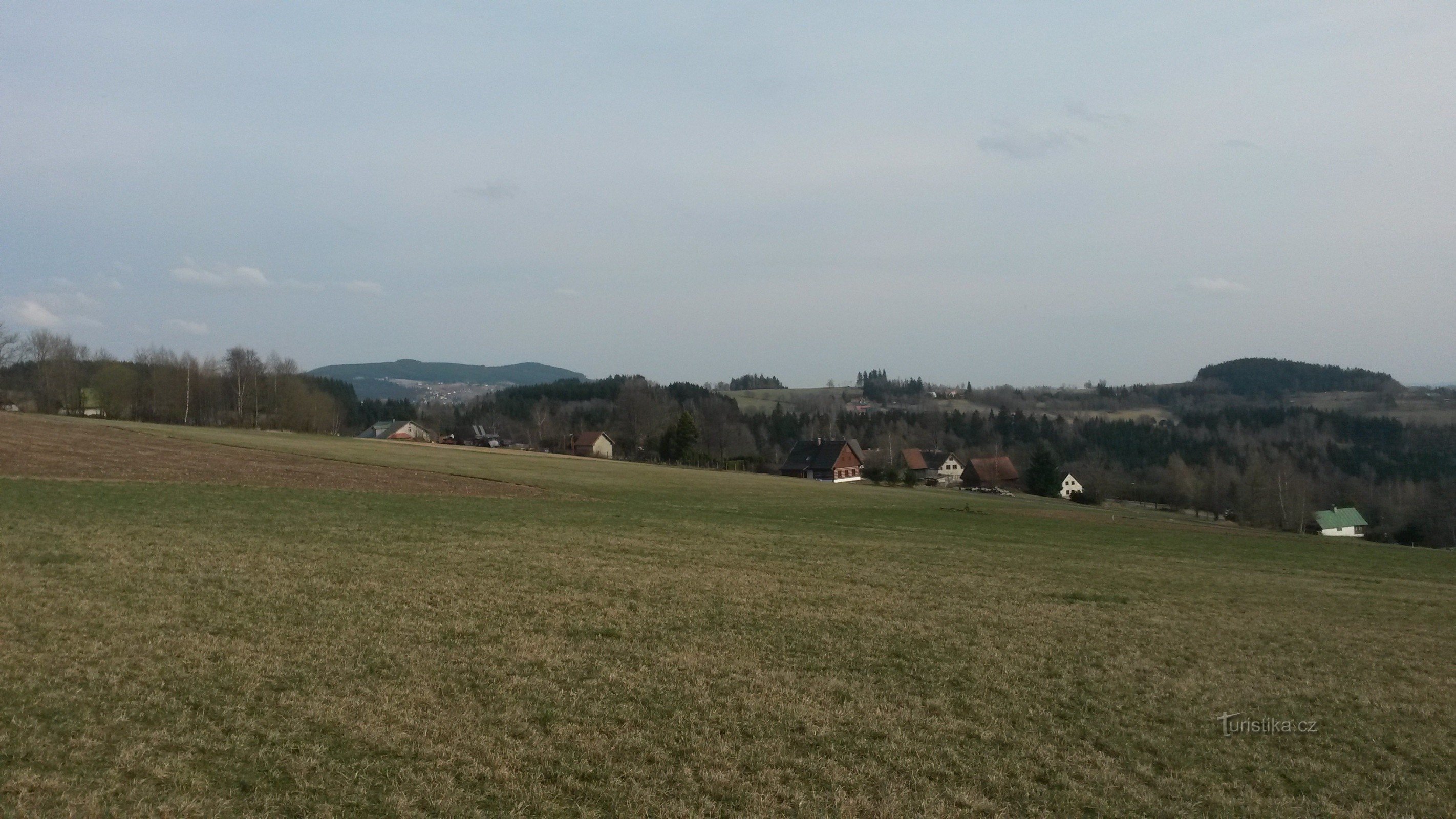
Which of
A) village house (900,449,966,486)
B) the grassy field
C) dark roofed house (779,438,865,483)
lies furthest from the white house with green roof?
the grassy field

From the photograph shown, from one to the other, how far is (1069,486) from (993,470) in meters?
14.0

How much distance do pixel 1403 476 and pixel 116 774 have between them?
134775mm

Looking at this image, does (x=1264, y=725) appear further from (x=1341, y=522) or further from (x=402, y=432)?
(x=402, y=432)

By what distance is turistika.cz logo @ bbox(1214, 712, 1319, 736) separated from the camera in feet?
33.8

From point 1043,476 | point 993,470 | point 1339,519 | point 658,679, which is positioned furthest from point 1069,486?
point 658,679

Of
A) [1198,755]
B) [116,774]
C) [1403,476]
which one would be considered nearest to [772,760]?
[1198,755]

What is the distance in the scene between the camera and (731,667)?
11.5 meters

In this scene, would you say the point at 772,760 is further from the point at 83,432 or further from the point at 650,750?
the point at 83,432

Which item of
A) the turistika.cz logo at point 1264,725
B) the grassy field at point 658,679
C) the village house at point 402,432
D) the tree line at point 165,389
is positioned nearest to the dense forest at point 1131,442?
the village house at point 402,432

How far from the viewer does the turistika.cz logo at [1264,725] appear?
10297mm

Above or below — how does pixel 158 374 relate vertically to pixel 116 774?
above

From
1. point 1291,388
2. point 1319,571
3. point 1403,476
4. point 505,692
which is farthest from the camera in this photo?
point 1291,388

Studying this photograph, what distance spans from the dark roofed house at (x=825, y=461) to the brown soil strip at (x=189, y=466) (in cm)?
5407

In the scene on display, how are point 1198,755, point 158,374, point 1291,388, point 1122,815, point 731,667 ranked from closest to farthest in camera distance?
point 1122,815 → point 1198,755 → point 731,667 → point 158,374 → point 1291,388
